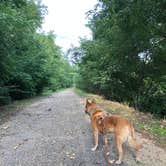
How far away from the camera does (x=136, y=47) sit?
1009cm

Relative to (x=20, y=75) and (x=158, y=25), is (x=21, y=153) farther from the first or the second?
(x=20, y=75)

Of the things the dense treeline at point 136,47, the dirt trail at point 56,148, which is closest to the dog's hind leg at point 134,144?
the dirt trail at point 56,148

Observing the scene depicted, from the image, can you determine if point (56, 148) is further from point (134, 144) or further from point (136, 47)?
point (136, 47)

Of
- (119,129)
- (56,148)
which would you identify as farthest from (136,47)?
(119,129)

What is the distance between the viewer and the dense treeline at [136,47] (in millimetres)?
7301

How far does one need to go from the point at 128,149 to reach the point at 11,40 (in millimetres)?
7963

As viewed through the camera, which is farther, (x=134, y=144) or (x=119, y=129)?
(x=134, y=144)

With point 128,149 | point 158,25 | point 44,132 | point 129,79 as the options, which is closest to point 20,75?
point 129,79

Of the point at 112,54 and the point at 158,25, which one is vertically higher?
the point at 158,25

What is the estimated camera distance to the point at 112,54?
35.9 feet

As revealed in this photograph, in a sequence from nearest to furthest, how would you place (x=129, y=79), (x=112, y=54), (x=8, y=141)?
1. (x=8, y=141)
2. (x=112, y=54)
3. (x=129, y=79)

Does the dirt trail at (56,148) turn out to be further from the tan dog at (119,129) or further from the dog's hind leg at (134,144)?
the tan dog at (119,129)

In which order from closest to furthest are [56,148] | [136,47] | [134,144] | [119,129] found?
[119,129], [134,144], [56,148], [136,47]

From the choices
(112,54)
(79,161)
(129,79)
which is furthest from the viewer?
(129,79)
